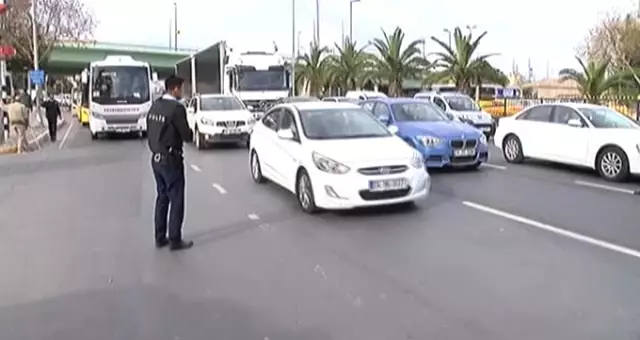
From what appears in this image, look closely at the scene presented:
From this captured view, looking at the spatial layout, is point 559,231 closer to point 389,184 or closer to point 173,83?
point 389,184

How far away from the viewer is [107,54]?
6675cm

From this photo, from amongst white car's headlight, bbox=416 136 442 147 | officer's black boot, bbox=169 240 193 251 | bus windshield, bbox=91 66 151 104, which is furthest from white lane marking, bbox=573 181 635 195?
bus windshield, bbox=91 66 151 104

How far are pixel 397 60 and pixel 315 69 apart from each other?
10.5 metres

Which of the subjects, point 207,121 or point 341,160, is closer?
point 341,160

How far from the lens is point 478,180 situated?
541 inches

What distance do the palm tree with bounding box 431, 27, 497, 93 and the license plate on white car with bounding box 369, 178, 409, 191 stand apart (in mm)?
→ 29625

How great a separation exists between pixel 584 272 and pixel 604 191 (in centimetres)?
596

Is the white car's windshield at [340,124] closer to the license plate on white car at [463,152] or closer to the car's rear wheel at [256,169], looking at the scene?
the car's rear wheel at [256,169]

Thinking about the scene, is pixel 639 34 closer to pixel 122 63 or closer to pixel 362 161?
pixel 122 63

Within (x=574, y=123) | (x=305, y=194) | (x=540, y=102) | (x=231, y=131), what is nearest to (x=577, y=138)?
(x=574, y=123)

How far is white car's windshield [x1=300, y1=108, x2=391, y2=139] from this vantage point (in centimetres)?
1097

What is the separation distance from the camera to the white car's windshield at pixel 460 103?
85.9 ft

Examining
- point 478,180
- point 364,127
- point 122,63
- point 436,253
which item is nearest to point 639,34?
point 122,63

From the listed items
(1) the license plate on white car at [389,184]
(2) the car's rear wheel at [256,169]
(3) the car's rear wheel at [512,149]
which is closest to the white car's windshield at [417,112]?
(3) the car's rear wheel at [512,149]
